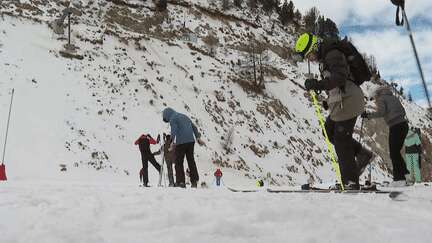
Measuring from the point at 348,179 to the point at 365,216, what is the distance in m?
2.07

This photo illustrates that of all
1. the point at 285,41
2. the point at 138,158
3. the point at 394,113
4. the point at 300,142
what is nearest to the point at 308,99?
the point at 300,142

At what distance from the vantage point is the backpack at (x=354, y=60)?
5.03 meters

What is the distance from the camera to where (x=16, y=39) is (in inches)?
897

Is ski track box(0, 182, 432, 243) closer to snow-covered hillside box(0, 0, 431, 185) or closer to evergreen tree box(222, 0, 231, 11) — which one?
snow-covered hillside box(0, 0, 431, 185)

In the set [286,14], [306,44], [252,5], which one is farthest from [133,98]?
[286,14]

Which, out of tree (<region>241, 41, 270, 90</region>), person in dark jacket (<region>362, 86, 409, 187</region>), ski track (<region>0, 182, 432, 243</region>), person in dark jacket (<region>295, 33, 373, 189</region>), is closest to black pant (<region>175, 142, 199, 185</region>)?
person in dark jacket (<region>362, 86, 409, 187</region>)

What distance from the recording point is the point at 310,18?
70000mm

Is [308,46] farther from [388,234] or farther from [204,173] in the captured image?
[204,173]

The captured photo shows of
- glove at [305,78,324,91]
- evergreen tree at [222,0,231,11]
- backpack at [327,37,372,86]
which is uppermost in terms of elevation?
evergreen tree at [222,0,231,11]

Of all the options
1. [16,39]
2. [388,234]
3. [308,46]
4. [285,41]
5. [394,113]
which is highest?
[285,41]

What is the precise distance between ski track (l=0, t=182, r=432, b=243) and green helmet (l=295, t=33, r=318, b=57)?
2014mm

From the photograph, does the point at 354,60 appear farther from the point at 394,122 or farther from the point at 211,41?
the point at 211,41

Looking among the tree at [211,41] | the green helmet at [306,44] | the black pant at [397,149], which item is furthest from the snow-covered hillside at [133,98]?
the green helmet at [306,44]

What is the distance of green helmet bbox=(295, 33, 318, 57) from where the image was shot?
17.1 feet
